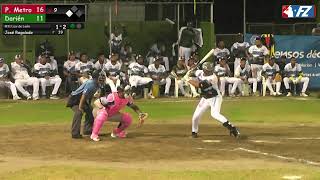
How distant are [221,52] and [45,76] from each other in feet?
24.5

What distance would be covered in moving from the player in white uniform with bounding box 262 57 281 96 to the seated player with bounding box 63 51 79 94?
25.4ft

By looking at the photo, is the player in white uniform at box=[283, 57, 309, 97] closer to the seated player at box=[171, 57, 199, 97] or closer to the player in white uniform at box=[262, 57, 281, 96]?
the player in white uniform at box=[262, 57, 281, 96]

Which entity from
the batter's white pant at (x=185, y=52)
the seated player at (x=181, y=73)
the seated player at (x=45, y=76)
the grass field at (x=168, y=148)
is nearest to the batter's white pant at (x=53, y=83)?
the seated player at (x=45, y=76)

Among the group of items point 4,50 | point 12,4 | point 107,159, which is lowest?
point 107,159

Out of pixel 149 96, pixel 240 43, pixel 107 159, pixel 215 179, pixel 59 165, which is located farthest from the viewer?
pixel 240 43

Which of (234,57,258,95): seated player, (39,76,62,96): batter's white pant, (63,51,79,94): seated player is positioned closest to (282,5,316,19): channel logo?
(234,57,258,95): seated player

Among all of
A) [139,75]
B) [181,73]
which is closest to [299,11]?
[181,73]

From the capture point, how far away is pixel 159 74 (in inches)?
1015

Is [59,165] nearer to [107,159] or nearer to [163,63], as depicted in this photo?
[107,159]

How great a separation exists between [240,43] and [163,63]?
345 centimetres

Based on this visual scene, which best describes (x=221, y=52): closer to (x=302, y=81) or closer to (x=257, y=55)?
(x=257, y=55)

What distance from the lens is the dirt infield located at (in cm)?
1220

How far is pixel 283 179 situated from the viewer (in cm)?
969

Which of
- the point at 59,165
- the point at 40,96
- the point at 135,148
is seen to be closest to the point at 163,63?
the point at 40,96
